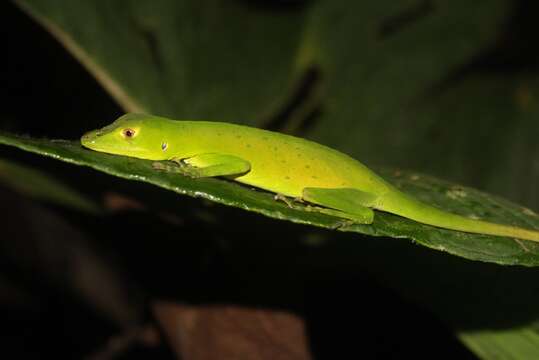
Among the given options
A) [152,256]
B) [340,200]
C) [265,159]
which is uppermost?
[265,159]

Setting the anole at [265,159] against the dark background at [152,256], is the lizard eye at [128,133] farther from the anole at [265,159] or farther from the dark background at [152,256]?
the dark background at [152,256]

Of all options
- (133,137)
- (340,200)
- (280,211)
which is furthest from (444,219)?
(133,137)

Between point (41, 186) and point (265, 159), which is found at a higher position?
point (265, 159)

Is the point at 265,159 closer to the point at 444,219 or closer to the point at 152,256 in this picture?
the point at 444,219

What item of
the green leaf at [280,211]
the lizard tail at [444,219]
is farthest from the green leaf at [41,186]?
the lizard tail at [444,219]

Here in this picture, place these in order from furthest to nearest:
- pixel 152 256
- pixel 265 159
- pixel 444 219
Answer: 1. pixel 152 256
2. pixel 265 159
3. pixel 444 219

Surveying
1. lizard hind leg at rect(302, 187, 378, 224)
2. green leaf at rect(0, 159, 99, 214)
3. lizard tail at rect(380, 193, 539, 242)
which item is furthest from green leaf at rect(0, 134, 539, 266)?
green leaf at rect(0, 159, 99, 214)
